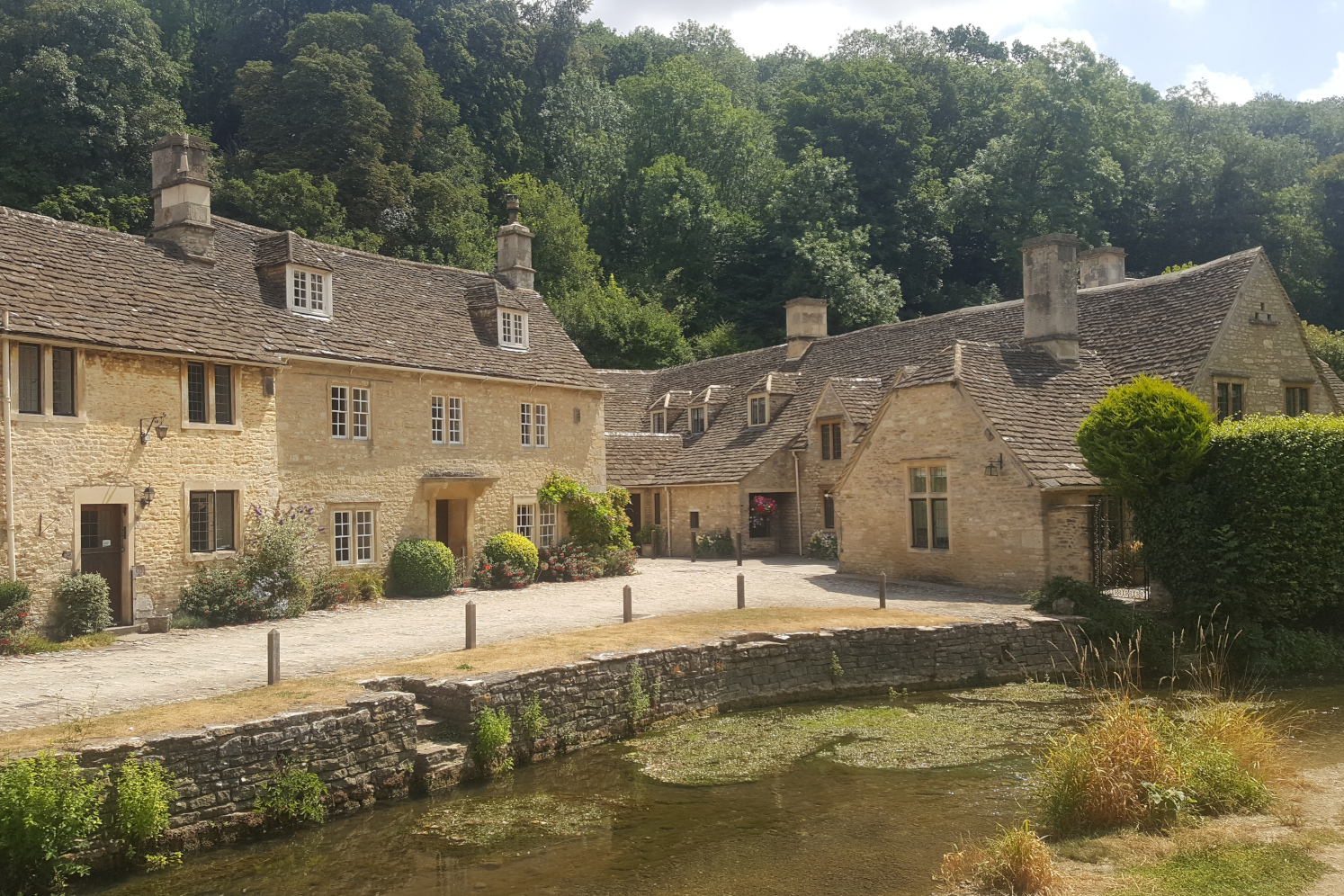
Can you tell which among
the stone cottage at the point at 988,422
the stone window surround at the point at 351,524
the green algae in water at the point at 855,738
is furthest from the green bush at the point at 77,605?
the stone cottage at the point at 988,422

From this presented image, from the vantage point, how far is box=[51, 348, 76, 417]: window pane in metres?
18.4

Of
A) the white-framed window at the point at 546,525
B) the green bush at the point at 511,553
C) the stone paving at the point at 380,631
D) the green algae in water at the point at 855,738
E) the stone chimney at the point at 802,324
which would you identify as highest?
the stone chimney at the point at 802,324

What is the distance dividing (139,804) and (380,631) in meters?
9.10

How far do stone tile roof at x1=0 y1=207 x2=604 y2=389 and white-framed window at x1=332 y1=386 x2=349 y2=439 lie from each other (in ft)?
2.86

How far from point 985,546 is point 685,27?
8022cm

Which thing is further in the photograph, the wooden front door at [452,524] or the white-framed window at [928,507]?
the wooden front door at [452,524]

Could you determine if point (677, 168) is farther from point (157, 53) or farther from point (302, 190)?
point (157, 53)

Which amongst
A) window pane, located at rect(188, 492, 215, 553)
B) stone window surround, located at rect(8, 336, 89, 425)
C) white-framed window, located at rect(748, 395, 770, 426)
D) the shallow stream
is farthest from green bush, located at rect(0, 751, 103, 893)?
white-framed window, located at rect(748, 395, 770, 426)

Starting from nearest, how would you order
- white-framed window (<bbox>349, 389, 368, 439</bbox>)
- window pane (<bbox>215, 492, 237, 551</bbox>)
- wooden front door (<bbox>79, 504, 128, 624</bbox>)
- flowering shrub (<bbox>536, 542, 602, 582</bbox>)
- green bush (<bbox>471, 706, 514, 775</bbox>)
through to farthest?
green bush (<bbox>471, 706, 514, 775</bbox>) < wooden front door (<bbox>79, 504, 128, 624</bbox>) < window pane (<bbox>215, 492, 237, 551</bbox>) < white-framed window (<bbox>349, 389, 368, 439</bbox>) < flowering shrub (<bbox>536, 542, 602, 582</bbox>)

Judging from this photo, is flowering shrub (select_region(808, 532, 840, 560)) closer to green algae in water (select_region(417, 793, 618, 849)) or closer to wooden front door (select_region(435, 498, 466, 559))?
wooden front door (select_region(435, 498, 466, 559))

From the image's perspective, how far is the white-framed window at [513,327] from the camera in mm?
29672

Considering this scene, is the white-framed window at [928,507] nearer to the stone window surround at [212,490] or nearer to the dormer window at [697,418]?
the stone window surround at [212,490]

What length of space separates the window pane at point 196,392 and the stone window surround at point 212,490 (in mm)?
1363

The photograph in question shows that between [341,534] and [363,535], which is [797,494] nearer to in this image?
[363,535]
